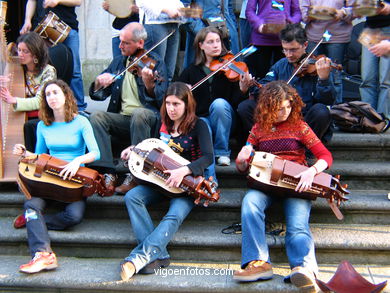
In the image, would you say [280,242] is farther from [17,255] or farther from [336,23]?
[336,23]

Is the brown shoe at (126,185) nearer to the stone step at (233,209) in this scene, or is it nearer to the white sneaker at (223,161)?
the stone step at (233,209)

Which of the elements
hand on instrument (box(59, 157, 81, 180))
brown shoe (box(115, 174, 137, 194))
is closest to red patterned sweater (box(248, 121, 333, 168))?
brown shoe (box(115, 174, 137, 194))

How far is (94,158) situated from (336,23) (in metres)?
2.54

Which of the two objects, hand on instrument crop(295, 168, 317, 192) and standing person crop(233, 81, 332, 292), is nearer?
standing person crop(233, 81, 332, 292)

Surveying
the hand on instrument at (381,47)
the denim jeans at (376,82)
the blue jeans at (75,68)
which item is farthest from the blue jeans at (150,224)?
the denim jeans at (376,82)

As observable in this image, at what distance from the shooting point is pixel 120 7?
16.5ft

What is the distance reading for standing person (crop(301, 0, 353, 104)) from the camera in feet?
15.4

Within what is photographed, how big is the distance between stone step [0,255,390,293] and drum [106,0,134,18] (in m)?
2.54

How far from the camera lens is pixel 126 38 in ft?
13.9

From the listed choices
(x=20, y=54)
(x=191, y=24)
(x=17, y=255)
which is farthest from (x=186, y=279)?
(x=191, y=24)

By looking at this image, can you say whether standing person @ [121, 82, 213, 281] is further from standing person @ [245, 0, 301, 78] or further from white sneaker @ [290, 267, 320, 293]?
standing person @ [245, 0, 301, 78]

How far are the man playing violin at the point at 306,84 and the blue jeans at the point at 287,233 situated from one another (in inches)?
29.6

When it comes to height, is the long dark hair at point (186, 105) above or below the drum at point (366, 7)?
below

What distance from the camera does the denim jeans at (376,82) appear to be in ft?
14.9
